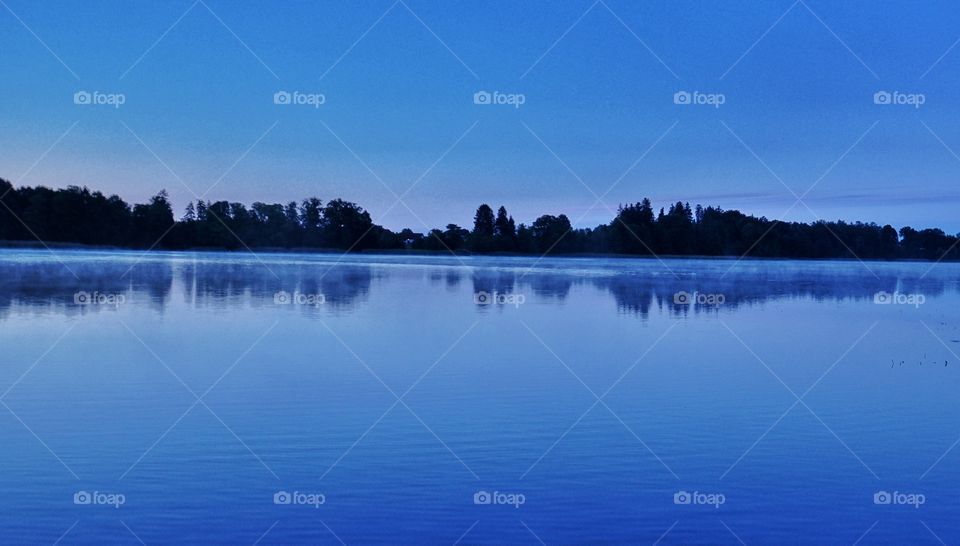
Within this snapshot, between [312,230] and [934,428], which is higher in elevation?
[312,230]

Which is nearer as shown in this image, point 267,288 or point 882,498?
point 882,498

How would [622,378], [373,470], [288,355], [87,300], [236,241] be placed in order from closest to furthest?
[373,470] < [622,378] < [288,355] < [87,300] < [236,241]

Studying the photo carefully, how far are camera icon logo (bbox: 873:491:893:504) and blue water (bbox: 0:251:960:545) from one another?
0.04 metres

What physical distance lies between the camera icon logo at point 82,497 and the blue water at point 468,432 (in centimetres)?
5

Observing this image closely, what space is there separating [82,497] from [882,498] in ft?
21.6

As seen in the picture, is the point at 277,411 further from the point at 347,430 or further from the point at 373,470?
the point at 373,470

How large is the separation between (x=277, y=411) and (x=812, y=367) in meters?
8.56

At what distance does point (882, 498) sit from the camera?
7922mm

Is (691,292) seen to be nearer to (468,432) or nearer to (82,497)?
(468,432)

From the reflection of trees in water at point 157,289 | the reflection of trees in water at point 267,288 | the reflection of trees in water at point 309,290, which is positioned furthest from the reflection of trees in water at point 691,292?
the reflection of trees in water at point 157,289

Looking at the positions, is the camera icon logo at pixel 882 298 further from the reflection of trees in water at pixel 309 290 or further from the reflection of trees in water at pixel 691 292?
the reflection of trees in water at pixel 309 290

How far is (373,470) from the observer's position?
8219 millimetres

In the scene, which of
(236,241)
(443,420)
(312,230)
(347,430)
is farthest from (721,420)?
(236,241)

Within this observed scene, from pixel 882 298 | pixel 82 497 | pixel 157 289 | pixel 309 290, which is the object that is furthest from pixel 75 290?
pixel 882 298
